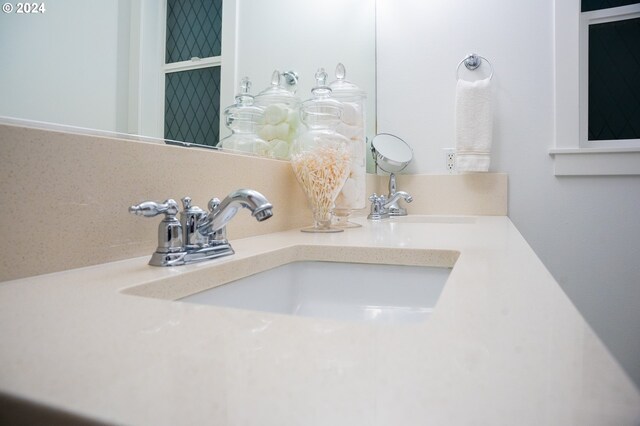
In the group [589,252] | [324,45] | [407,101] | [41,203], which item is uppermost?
[324,45]

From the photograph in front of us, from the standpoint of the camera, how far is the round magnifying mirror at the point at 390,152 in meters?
1.80

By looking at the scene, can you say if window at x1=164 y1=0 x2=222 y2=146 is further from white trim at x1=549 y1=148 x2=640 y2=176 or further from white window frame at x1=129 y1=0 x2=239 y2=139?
white trim at x1=549 y1=148 x2=640 y2=176

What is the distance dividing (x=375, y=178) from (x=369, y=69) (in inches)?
19.2

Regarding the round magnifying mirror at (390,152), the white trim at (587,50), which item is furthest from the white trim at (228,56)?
the white trim at (587,50)

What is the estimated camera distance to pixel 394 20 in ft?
6.32

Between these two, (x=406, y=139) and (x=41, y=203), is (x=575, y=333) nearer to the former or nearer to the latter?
(x=41, y=203)

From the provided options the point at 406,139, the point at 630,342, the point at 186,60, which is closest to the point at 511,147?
the point at 406,139

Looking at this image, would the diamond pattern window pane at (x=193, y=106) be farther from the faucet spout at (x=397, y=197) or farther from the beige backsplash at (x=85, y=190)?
the faucet spout at (x=397, y=197)

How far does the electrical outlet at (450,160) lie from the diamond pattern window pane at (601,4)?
0.76 meters

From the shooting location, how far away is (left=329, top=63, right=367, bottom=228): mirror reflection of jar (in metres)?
1.22

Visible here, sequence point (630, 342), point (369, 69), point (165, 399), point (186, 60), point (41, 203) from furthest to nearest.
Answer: point (369, 69) < point (630, 342) < point (186, 60) < point (41, 203) < point (165, 399)

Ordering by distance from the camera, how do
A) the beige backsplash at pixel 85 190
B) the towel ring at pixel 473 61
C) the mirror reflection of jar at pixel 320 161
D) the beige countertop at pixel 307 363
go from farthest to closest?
the towel ring at pixel 473 61 < the mirror reflection of jar at pixel 320 161 < the beige backsplash at pixel 85 190 < the beige countertop at pixel 307 363

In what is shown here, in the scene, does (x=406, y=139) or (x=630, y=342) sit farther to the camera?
(x=406, y=139)

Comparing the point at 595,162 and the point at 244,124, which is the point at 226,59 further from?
→ the point at 595,162
